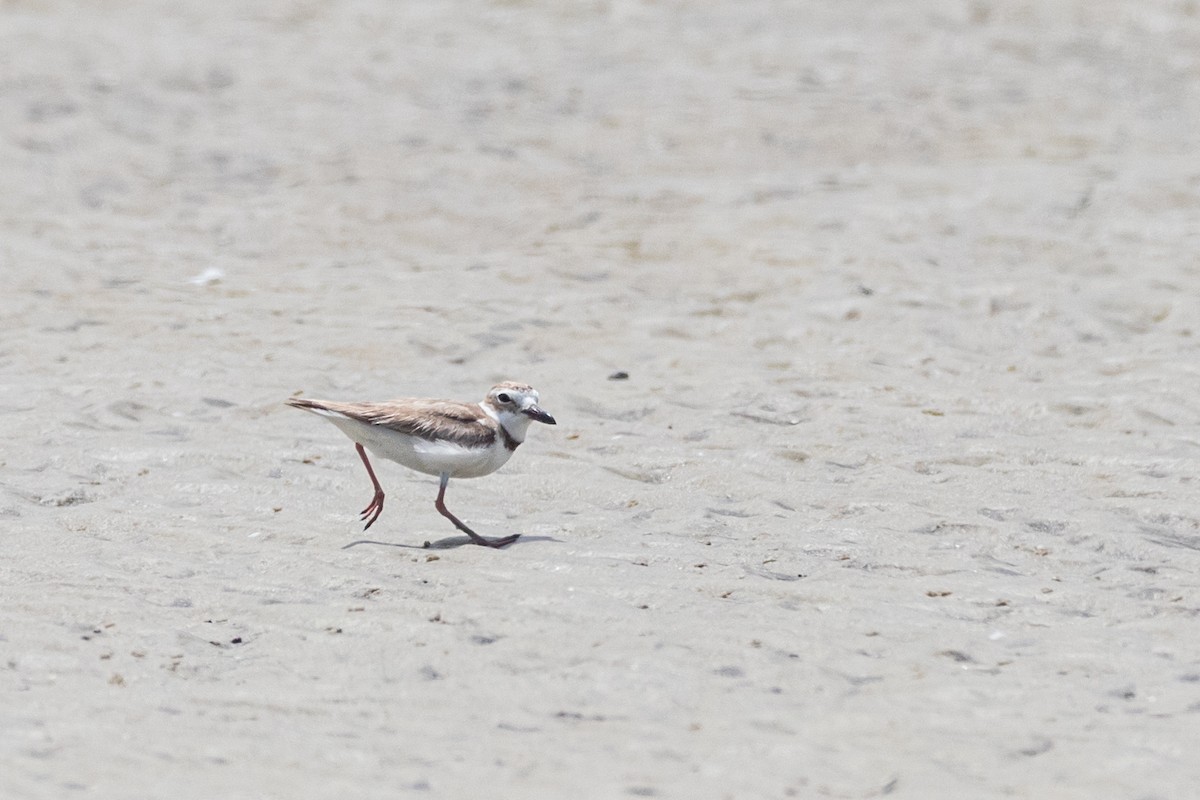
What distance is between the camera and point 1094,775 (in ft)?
15.8

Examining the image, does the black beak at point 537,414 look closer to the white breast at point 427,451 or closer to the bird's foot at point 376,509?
the white breast at point 427,451

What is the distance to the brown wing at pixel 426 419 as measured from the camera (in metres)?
6.98

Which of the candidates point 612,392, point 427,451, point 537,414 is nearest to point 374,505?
point 427,451

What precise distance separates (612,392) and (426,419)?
9.14ft

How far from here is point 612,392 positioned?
9.64 meters

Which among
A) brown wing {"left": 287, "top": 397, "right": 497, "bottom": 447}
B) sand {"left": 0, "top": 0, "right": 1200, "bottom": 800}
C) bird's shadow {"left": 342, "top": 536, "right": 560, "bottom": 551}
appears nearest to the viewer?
sand {"left": 0, "top": 0, "right": 1200, "bottom": 800}

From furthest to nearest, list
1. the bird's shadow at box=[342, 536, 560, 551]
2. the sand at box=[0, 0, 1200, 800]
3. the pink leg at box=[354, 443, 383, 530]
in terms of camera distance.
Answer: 1. the pink leg at box=[354, 443, 383, 530]
2. the bird's shadow at box=[342, 536, 560, 551]
3. the sand at box=[0, 0, 1200, 800]

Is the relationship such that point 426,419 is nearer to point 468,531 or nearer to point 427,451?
point 427,451

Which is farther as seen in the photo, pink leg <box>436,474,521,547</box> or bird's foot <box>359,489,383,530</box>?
A: bird's foot <box>359,489,383,530</box>

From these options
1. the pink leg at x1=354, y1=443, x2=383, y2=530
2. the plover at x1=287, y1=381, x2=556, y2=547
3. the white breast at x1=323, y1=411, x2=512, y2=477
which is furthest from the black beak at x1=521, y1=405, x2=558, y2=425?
the pink leg at x1=354, y1=443, x2=383, y2=530

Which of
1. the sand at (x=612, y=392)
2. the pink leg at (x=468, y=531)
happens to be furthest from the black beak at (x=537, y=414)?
the sand at (x=612, y=392)

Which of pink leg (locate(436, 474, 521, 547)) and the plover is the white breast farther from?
pink leg (locate(436, 474, 521, 547))

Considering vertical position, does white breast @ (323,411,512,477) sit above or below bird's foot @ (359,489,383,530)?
above

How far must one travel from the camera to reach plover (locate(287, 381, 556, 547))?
698cm
